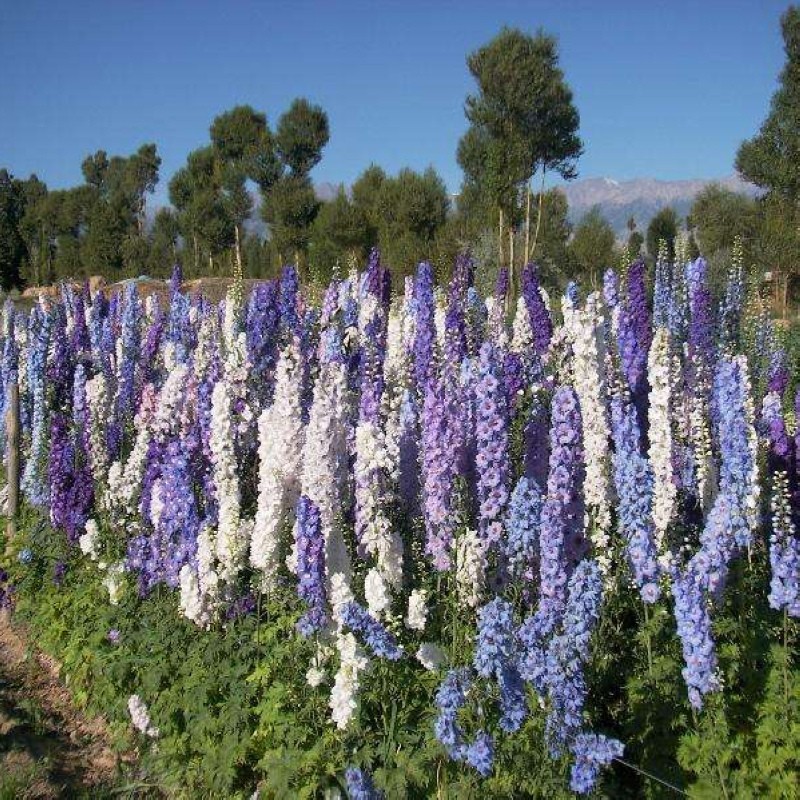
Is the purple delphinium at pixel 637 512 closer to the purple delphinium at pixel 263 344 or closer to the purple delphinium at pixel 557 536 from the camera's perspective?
the purple delphinium at pixel 557 536

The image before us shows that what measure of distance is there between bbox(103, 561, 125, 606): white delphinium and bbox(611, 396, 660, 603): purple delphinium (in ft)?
12.5

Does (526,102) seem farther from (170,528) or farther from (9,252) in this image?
(9,252)

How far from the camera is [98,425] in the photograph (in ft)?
26.0

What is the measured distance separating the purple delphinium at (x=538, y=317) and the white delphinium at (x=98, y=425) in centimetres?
432

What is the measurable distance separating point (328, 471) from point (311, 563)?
0.92 meters

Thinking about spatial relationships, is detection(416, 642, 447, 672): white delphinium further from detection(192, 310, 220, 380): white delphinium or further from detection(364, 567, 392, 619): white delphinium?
detection(192, 310, 220, 380): white delphinium

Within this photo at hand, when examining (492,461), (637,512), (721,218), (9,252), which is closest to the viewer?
(637,512)

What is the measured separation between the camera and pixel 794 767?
402 centimetres

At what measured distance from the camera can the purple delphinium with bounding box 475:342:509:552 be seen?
468 cm

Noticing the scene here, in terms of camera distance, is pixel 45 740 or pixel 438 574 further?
pixel 45 740

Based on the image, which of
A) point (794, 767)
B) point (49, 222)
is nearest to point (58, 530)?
point (794, 767)

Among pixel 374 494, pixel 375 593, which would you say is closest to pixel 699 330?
pixel 374 494

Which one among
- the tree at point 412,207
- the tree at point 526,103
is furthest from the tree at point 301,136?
the tree at point 526,103

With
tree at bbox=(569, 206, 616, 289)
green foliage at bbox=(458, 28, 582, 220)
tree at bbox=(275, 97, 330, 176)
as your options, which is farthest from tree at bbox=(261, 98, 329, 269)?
tree at bbox=(569, 206, 616, 289)
